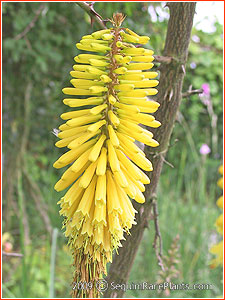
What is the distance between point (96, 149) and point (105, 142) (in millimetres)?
52

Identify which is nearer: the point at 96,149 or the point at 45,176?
the point at 96,149

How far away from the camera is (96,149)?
0.69 m

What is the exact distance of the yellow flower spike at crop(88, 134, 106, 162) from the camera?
66cm

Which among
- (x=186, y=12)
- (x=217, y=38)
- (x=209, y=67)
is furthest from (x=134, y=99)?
(x=209, y=67)

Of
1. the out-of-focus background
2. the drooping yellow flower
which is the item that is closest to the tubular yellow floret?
the drooping yellow flower

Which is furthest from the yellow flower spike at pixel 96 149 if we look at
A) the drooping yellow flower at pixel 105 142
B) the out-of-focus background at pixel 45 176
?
the out-of-focus background at pixel 45 176

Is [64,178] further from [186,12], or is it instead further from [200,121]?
[200,121]

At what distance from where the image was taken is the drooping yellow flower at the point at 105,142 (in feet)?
2.13

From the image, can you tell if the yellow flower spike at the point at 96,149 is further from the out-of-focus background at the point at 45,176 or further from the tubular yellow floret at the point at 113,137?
→ the out-of-focus background at the point at 45,176

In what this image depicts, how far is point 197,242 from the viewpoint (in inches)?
119

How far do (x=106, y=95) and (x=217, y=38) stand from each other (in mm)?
4324

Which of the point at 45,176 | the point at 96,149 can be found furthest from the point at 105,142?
the point at 45,176

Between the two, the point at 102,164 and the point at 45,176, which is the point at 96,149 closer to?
the point at 102,164

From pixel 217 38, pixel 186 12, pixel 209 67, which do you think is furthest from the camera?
pixel 209 67
